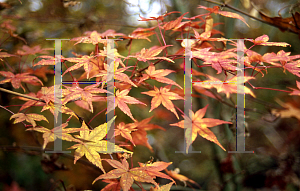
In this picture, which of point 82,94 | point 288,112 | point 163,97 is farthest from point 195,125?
point 288,112

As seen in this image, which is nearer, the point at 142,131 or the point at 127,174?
the point at 127,174

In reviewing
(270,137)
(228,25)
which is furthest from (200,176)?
(228,25)

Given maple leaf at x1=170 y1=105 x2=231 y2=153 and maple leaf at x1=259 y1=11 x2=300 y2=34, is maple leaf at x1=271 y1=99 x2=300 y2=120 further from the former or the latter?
maple leaf at x1=170 y1=105 x2=231 y2=153

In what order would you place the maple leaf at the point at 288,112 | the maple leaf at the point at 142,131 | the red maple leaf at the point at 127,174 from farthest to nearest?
the maple leaf at the point at 288,112 → the maple leaf at the point at 142,131 → the red maple leaf at the point at 127,174

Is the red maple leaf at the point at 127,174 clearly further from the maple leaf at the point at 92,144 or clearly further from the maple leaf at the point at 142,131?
the maple leaf at the point at 142,131

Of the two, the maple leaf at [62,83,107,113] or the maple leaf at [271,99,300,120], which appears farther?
the maple leaf at [271,99,300,120]

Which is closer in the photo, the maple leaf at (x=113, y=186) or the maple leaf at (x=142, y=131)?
the maple leaf at (x=113, y=186)

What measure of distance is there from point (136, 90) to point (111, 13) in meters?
0.64

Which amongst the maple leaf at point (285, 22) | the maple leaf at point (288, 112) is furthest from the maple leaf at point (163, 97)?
the maple leaf at point (288, 112)

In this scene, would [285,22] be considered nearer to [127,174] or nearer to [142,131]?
[142,131]

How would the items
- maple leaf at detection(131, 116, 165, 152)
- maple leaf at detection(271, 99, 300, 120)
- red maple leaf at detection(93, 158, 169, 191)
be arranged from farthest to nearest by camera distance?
maple leaf at detection(271, 99, 300, 120), maple leaf at detection(131, 116, 165, 152), red maple leaf at detection(93, 158, 169, 191)

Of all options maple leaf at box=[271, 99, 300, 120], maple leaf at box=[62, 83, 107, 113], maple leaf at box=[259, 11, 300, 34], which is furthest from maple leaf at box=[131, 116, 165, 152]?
maple leaf at box=[271, 99, 300, 120]

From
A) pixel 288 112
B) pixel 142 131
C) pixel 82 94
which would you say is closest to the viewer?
pixel 82 94

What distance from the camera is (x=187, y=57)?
604mm
